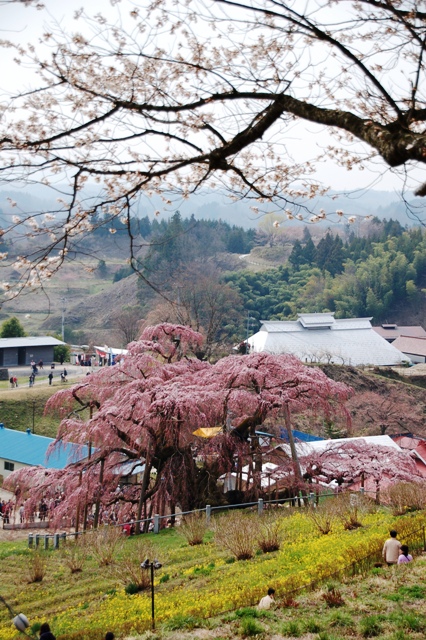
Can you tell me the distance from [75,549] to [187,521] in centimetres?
223

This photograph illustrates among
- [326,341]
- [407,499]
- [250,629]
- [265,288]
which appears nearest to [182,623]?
[250,629]

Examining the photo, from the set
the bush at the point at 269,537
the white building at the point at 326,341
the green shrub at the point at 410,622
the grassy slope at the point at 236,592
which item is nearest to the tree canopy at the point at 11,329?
the white building at the point at 326,341

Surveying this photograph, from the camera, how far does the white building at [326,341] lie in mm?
50531

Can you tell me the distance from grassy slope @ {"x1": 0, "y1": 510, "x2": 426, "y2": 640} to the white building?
3925 centimetres

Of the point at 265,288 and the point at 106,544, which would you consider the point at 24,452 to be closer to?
the point at 106,544

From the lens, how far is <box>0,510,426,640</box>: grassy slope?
6133mm

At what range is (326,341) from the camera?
53.0 meters

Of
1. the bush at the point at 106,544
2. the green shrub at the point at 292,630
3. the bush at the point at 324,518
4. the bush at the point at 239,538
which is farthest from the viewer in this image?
the bush at the point at 324,518

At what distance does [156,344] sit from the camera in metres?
19.2

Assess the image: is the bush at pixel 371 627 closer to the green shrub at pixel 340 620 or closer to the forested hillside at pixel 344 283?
the green shrub at pixel 340 620

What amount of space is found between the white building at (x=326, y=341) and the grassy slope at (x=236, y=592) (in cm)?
3925

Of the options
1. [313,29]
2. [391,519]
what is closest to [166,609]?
[391,519]

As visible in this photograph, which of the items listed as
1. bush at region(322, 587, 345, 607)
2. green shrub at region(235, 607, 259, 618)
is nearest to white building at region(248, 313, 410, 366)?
bush at region(322, 587, 345, 607)

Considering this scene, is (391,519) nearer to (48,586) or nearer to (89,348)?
(48,586)
